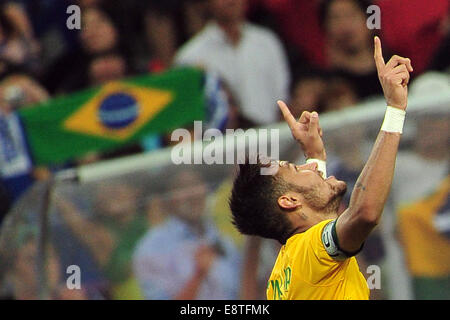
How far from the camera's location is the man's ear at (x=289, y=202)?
5590mm

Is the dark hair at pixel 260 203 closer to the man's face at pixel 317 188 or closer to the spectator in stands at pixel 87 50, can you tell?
the man's face at pixel 317 188

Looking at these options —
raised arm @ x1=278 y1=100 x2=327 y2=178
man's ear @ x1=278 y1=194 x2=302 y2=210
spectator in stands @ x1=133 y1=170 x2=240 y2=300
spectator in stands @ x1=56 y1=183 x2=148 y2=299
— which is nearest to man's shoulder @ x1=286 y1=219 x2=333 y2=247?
man's ear @ x1=278 y1=194 x2=302 y2=210

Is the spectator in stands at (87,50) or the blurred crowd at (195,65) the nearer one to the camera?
the blurred crowd at (195,65)

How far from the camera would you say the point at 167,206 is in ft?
26.0

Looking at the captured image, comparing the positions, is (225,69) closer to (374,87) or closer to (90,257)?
(374,87)

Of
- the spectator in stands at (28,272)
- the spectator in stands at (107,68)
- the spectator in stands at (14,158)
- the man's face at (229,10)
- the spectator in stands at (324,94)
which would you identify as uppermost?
the man's face at (229,10)

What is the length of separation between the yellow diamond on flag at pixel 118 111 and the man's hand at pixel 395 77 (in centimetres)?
Answer: 440

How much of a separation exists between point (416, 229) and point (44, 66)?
4.10 meters

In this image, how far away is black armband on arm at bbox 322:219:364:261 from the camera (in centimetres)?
514

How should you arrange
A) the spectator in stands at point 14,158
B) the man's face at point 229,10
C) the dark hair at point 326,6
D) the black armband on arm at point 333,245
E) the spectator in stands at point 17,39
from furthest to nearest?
the spectator in stands at point 17,39 → the man's face at point 229,10 → the spectator in stands at point 14,158 → the dark hair at point 326,6 → the black armband on arm at point 333,245

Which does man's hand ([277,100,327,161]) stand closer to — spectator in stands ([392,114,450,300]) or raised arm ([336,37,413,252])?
raised arm ([336,37,413,252])

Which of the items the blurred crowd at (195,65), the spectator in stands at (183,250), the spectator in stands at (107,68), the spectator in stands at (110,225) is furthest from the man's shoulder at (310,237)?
the spectator in stands at (107,68)

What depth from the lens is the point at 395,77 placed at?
4984 mm

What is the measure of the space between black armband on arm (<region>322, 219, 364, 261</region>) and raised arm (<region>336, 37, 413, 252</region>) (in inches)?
2.2
